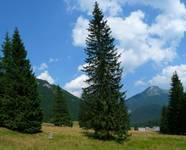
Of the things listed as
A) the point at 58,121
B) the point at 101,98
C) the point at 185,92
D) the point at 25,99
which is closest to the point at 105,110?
the point at 101,98

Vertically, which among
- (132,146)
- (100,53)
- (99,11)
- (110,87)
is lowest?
(132,146)

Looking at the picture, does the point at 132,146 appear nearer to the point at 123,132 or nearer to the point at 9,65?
the point at 123,132

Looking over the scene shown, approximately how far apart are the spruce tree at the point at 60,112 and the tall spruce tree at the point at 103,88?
42197 mm

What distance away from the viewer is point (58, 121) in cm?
9494

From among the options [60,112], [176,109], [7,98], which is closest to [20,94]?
[7,98]

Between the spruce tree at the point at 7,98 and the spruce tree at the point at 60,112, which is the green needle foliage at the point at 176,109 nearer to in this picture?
the spruce tree at the point at 60,112

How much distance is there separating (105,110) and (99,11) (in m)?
14.2

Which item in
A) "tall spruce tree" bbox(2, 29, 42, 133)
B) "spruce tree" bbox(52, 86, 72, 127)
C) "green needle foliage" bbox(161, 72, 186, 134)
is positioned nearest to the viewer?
"tall spruce tree" bbox(2, 29, 42, 133)

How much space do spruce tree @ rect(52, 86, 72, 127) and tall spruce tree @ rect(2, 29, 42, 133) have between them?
40.6 metres

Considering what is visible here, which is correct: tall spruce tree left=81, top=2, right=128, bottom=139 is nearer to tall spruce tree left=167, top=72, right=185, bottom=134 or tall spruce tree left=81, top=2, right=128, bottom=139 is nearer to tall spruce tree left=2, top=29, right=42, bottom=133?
tall spruce tree left=2, top=29, right=42, bottom=133

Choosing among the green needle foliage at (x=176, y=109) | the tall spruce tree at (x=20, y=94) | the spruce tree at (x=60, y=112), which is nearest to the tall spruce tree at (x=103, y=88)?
the tall spruce tree at (x=20, y=94)

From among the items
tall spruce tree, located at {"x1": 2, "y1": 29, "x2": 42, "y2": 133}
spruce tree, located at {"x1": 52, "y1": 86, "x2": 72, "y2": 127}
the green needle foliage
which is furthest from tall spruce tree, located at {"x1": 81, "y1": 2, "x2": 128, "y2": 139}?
spruce tree, located at {"x1": 52, "y1": 86, "x2": 72, "y2": 127}

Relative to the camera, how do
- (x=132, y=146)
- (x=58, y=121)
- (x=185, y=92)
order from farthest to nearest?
(x=58, y=121) → (x=185, y=92) → (x=132, y=146)

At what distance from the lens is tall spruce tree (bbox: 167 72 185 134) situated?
251 ft
